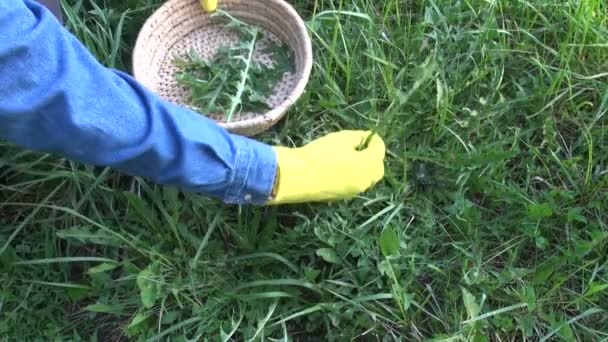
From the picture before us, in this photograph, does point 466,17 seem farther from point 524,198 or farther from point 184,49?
point 184,49

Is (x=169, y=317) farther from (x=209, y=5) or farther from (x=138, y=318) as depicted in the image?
(x=209, y=5)

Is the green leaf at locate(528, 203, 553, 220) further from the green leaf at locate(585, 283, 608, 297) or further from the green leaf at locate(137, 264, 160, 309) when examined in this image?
the green leaf at locate(137, 264, 160, 309)

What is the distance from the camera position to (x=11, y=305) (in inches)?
49.9

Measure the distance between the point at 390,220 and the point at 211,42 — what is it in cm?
61

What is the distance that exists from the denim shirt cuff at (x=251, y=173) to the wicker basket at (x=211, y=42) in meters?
0.14

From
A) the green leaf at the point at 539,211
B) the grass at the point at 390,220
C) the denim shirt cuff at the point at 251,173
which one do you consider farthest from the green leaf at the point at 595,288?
the denim shirt cuff at the point at 251,173

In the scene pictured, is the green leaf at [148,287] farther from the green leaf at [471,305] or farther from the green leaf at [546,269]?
the green leaf at [546,269]

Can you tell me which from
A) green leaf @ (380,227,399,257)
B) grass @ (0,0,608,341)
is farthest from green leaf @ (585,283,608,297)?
green leaf @ (380,227,399,257)

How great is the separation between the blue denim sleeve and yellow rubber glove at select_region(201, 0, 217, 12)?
47cm

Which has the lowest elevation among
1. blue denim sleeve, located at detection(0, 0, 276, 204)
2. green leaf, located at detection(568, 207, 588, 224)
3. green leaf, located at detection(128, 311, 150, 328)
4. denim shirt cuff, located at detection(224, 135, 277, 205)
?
green leaf, located at detection(128, 311, 150, 328)

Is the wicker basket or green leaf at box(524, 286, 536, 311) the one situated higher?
the wicker basket

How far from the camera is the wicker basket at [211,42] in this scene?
1.35m

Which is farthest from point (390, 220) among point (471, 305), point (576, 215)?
point (576, 215)

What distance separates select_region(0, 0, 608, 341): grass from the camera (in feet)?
3.89
